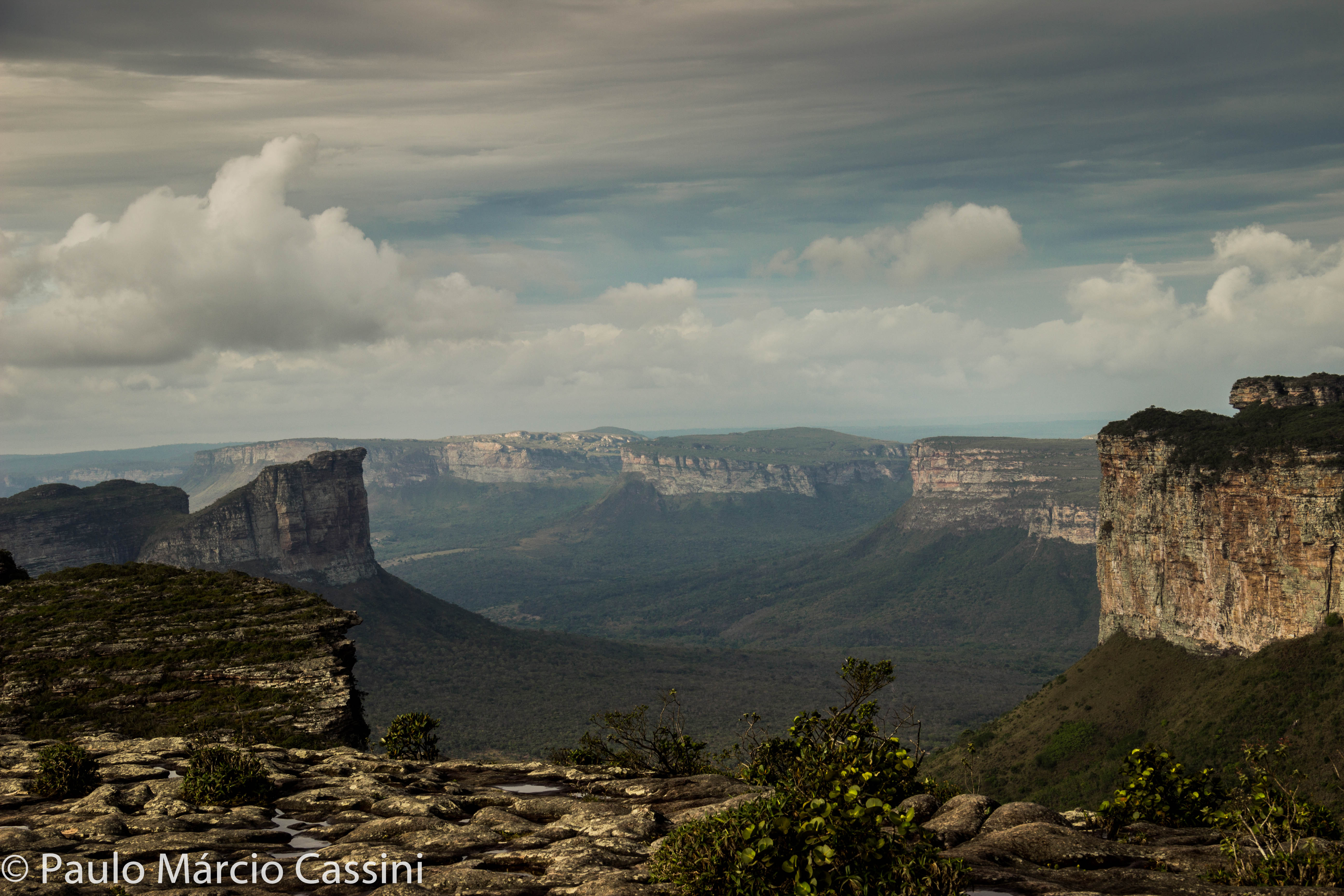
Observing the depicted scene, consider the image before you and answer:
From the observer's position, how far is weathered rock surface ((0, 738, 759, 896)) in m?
20.2

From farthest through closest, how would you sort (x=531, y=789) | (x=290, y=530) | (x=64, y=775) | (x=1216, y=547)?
(x=290, y=530) < (x=1216, y=547) < (x=531, y=789) < (x=64, y=775)

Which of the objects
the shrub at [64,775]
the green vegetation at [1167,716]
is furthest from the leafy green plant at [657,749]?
the green vegetation at [1167,716]

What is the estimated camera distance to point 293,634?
5997cm

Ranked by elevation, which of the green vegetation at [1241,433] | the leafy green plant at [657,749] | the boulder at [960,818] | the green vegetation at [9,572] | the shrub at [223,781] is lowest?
the leafy green plant at [657,749]

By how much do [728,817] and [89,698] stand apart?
2103 inches

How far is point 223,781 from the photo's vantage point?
2859 cm

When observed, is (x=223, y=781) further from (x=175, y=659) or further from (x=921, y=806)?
(x=175, y=659)

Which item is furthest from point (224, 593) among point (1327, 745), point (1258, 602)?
point (1258, 602)

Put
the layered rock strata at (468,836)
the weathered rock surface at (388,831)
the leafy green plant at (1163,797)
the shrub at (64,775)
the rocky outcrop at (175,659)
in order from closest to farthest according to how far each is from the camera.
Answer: the layered rock strata at (468,836), the weathered rock surface at (388,831), the leafy green plant at (1163,797), the shrub at (64,775), the rocky outcrop at (175,659)

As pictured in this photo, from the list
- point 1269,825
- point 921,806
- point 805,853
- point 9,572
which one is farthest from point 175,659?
point 1269,825

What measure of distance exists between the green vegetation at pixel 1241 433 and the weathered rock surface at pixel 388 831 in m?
77.9

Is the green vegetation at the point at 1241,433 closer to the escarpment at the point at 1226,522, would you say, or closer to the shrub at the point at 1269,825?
the escarpment at the point at 1226,522

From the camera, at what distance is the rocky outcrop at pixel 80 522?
6245 inches

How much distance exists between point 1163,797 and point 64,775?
39.5 meters
